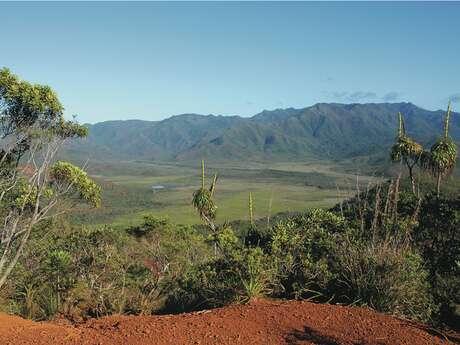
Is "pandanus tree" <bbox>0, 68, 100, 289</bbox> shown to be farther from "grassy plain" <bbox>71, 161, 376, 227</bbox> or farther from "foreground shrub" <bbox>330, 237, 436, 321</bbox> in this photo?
"grassy plain" <bbox>71, 161, 376, 227</bbox>

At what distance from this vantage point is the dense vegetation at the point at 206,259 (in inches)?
313

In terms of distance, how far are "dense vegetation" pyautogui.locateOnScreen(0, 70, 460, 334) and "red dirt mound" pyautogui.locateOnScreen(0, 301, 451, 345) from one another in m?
1.04

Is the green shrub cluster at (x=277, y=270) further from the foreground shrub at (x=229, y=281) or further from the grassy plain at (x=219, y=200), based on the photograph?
the grassy plain at (x=219, y=200)

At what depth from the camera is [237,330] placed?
6.15 meters

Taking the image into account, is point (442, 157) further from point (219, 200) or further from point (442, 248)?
point (219, 200)

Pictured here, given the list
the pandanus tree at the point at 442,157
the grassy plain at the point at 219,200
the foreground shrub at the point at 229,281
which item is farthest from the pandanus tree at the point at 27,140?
the grassy plain at the point at 219,200

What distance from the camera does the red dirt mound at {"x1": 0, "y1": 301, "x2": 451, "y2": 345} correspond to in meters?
5.88

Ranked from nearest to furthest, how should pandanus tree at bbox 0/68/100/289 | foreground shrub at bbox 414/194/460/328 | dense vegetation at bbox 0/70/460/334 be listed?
dense vegetation at bbox 0/70/460/334
foreground shrub at bbox 414/194/460/328
pandanus tree at bbox 0/68/100/289

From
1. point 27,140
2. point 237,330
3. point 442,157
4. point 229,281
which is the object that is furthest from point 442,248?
point 27,140

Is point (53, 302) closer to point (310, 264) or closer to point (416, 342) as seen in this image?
point (310, 264)

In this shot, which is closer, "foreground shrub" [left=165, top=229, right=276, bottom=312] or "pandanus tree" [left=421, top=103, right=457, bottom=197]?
"foreground shrub" [left=165, top=229, right=276, bottom=312]

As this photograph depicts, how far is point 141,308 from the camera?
9.19m

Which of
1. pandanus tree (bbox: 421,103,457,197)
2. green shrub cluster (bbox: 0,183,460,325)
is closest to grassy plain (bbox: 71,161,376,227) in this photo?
pandanus tree (bbox: 421,103,457,197)

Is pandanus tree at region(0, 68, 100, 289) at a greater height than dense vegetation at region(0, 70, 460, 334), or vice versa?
pandanus tree at region(0, 68, 100, 289)
